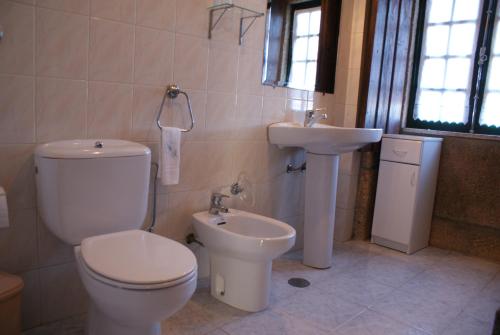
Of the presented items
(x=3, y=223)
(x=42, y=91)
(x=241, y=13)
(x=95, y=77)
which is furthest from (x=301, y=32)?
(x=3, y=223)

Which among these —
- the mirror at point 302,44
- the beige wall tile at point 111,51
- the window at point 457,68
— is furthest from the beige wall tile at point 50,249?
the window at point 457,68

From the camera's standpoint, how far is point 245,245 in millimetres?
1736

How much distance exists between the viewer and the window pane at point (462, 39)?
2795mm

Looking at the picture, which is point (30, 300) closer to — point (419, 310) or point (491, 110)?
point (419, 310)

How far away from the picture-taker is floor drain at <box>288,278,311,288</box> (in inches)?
85.4

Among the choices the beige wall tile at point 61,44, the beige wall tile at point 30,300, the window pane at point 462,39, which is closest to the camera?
the beige wall tile at point 61,44

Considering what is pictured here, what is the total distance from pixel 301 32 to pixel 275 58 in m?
0.31

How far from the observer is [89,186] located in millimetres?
1456

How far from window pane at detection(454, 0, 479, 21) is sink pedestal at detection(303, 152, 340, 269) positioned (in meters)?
1.48

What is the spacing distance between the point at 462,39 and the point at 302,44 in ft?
4.07

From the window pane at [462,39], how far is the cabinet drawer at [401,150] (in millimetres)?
800

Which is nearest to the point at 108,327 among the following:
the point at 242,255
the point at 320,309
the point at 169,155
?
the point at 242,255

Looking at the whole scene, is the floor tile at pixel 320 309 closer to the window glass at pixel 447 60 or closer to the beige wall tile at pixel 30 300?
the beige wall tile at pixel 30 300

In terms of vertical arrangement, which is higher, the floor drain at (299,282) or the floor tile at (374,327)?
the floor drain at (299,282)
